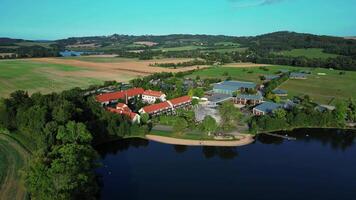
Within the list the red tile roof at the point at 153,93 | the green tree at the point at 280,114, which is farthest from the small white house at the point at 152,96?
the green tree at the point at 280,114

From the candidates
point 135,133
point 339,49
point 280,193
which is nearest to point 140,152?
point 135,133

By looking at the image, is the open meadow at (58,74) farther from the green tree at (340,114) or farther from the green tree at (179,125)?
the green tree at (340,114)

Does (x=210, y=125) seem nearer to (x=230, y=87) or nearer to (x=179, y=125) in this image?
(x=179, y=125)

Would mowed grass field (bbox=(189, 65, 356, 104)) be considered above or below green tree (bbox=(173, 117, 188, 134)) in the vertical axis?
above

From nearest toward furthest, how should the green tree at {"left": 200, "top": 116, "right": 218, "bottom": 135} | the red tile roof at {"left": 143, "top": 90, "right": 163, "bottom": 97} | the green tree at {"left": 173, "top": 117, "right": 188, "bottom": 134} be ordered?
the green tree at {"left": 200, "top": 116, "right": 218, "bottom": 135} < the green tree at {"left": 173, "top": 117, "right": 188, "bottom": 134} < the red tile roof at {"left": 143, "top": 90, "right": 163, "bottom": 97}

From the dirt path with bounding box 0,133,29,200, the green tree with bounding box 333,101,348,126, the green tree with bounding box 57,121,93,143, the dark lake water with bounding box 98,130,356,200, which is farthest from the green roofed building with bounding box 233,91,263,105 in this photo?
the dirt path with bounding box 0,133,29,200

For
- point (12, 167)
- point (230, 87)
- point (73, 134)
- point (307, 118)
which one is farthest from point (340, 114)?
point (12, 167)

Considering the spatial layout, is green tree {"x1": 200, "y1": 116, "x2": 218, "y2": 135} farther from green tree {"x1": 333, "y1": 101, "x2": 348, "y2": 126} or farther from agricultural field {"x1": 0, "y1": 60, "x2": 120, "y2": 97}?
agricultural field {"x1": 0, "y1": 60, "x2": 120, "y2": 97}
